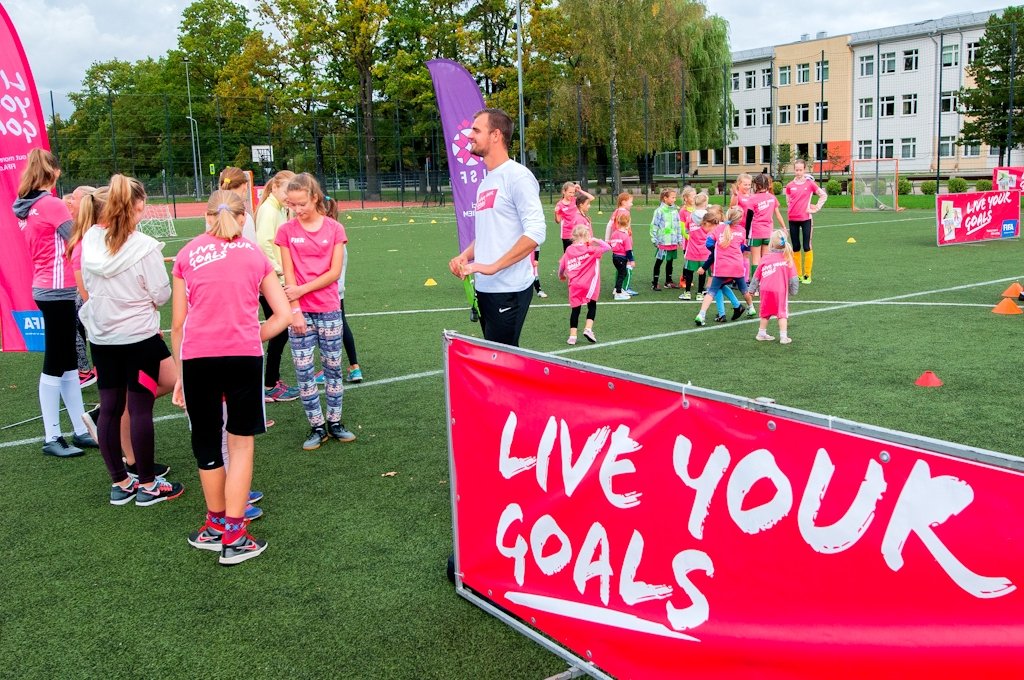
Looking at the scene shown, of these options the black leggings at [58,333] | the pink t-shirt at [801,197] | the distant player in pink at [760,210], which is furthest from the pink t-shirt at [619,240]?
the black leggings at [58,333]

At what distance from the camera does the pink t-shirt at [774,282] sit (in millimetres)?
9062

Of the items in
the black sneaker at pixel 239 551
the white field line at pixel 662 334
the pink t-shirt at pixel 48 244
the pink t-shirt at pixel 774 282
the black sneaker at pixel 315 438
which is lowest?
the black sneaker at pixel 239 551

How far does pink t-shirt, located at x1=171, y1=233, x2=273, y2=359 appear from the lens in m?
4.23

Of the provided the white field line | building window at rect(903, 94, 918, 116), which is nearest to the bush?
the white field line

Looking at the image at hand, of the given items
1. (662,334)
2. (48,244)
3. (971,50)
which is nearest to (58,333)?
(48,244)

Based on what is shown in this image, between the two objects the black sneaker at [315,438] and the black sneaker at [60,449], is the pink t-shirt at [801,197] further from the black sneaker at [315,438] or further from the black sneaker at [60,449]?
the black sneaker at [60,449]

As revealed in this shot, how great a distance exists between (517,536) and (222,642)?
1.35m

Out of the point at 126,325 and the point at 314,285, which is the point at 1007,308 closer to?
the point at 314,285

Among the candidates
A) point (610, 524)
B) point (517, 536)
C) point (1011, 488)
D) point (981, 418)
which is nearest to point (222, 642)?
point (517, 536)

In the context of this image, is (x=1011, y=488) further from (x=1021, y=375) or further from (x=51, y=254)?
(x=1021, y=375)

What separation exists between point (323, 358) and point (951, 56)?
69.6 meters

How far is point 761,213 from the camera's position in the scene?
13031 mm

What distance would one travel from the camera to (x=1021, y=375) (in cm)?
736

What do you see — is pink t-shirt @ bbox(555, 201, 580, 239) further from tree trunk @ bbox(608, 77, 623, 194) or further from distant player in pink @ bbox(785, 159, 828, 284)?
tree trunk @ bbox(608, 77, 623, 194)
